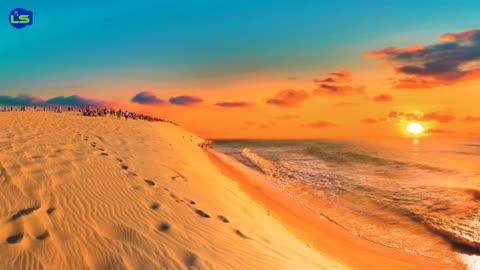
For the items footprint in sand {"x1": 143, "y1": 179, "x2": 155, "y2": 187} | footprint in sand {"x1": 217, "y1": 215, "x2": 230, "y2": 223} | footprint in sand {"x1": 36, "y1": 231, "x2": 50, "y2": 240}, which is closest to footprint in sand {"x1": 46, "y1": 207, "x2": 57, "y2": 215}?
footprint in sand {"x1": 36, "y1": 231, "x2": 50, "y2": 240}

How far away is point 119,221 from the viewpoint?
6.32m

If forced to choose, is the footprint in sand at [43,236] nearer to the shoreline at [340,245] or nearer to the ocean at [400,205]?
the shoreline at [340,245]

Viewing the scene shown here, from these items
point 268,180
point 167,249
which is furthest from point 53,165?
point 268,180

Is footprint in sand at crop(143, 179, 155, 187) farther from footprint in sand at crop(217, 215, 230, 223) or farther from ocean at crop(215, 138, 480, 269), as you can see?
ocean at crop(215, 138, 480, 269)

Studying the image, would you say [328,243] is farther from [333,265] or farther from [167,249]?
[167,249]

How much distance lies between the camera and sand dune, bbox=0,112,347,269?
5082 millimetres

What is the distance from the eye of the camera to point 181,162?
13.3m

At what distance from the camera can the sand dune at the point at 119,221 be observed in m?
5.08

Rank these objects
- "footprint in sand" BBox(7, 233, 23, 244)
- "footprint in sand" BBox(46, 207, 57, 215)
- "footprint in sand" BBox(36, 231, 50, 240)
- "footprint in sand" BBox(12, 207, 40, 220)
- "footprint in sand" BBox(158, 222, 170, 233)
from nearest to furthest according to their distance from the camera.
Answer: "footprint in sand" BBox(7, 233, 23, 244) < "footprint in sand" BBox(36, 231, 50, 240) < "footprint in sand" BBox(12, 207, 40, 220) < "footprint in sand" BBox(46, 207, 57, 215) < "footprint in sand" BBox(158, 222, 170, 233)

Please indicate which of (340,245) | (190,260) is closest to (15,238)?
(190,260)

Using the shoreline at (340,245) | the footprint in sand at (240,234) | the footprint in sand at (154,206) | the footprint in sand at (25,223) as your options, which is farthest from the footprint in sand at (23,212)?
the shoreline at (340,245)

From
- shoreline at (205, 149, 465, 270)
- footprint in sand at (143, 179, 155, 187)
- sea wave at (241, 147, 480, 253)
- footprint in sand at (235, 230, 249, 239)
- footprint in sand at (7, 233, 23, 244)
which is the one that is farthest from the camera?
sea wave at (241, 147, 480, 253)

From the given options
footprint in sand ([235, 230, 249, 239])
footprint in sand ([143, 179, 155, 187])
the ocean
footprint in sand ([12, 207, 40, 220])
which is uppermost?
footprint in sand ([12, 207, 40, 220])

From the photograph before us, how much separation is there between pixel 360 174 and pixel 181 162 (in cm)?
1450
